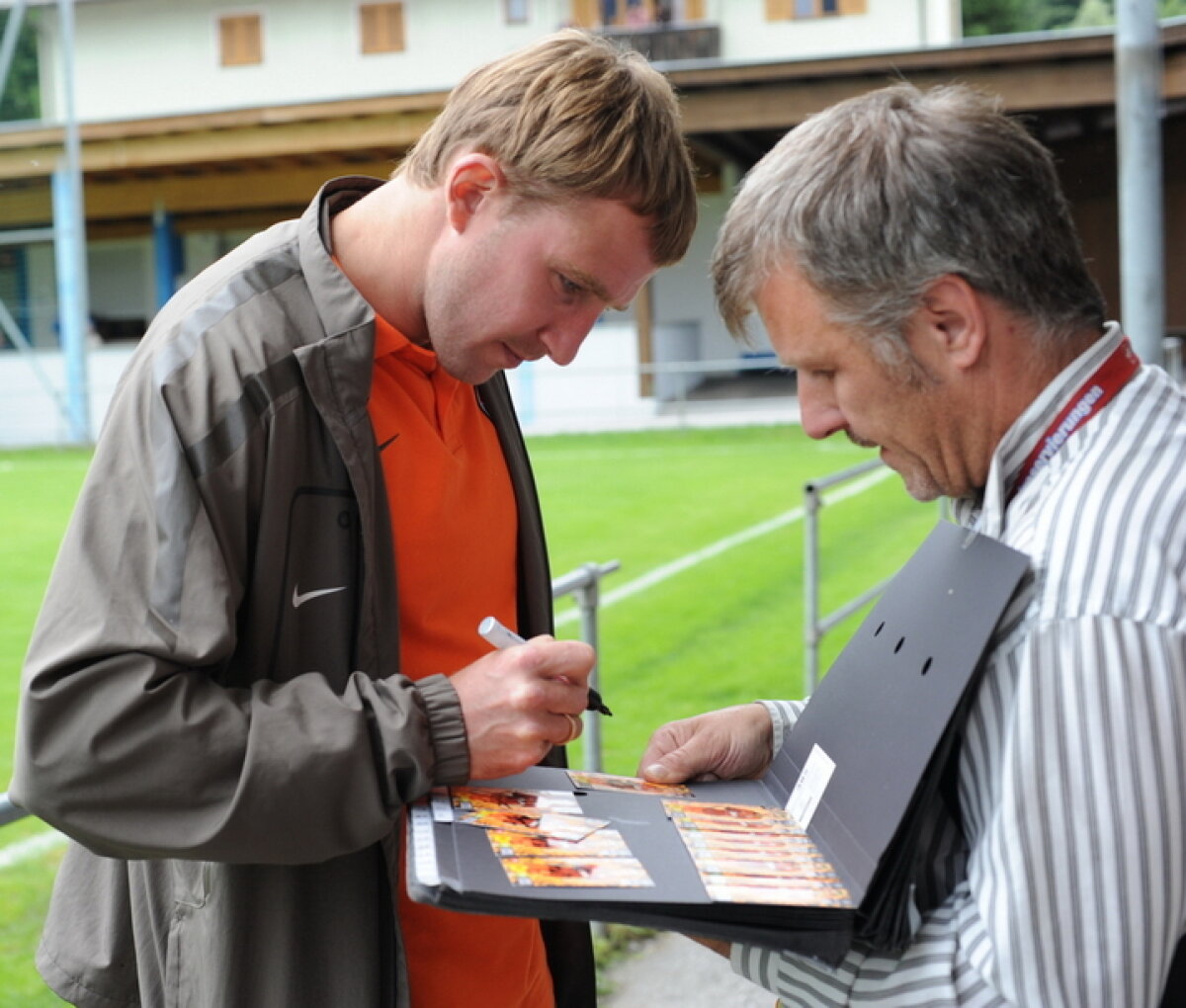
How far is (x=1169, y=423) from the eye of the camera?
1.54m

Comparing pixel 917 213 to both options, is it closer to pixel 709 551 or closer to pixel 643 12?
pixel 709 551

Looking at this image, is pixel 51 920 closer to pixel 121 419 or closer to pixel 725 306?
pixel 121 419

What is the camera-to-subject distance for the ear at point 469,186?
2.00 m

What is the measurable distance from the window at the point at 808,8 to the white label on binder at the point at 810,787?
29.4 meters

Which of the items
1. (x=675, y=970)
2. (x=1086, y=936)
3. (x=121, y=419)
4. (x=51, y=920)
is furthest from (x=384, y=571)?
(x=675, y=970)

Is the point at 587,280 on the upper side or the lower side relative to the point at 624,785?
upper

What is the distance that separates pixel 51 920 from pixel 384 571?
74cm

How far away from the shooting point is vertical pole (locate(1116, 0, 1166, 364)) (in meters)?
5.11

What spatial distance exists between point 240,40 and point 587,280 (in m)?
33.1

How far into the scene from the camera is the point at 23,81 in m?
29.5

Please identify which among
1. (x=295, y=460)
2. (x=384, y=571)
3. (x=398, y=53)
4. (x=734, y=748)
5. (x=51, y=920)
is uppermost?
(x=398, y=53)

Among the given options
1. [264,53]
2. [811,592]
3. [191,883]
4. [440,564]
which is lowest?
[811,592]

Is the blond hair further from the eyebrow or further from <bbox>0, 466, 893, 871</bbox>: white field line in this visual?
<bbox>0, 466, 893, 871</bbox>: white field line

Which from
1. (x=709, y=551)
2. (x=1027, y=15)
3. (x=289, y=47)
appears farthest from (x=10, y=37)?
(x=1027, y=15)
